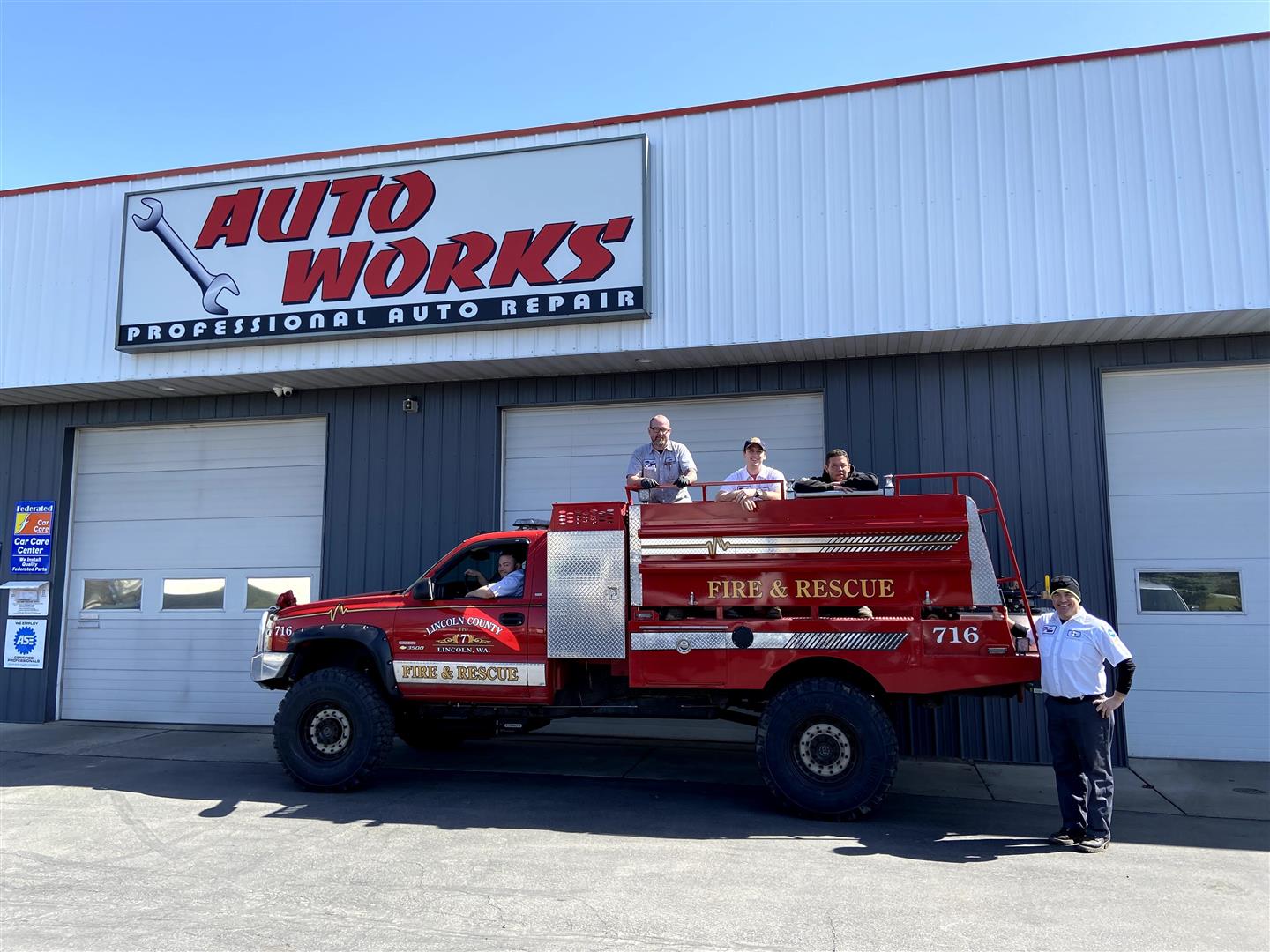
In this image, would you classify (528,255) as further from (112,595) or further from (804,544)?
(112,595)

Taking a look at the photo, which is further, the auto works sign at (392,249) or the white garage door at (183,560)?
the white garage door at (183,560)

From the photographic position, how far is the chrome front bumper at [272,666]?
777 cm

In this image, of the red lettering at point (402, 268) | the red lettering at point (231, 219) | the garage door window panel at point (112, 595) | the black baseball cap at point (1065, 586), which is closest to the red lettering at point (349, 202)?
the red lettering at point (402, 268)

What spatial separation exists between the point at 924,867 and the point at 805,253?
242 inches

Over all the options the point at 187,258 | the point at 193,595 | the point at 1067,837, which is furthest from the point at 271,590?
the point at 1067,837

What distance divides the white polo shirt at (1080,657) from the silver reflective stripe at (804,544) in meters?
0.99

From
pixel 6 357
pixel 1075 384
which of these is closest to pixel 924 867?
pixel 1075 384

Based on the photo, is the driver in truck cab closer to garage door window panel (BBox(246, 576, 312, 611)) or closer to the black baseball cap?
the black baseball cap

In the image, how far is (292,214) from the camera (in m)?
10.8

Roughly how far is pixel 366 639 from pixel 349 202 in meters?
5.75

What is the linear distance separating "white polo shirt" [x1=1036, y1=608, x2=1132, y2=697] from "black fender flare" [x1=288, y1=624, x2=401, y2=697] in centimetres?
519

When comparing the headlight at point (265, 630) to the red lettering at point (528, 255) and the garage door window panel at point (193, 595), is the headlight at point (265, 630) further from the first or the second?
the red lettering at point (528, 255)

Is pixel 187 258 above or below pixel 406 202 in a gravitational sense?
below

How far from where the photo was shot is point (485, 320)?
32.7ft
